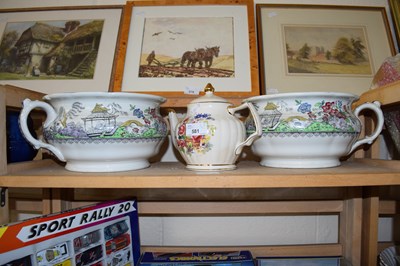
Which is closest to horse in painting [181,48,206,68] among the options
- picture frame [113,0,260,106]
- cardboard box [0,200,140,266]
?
picture frame [113,0,260,106]

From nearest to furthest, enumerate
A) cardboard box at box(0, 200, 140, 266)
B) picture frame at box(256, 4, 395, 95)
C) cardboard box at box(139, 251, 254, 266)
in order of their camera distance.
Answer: cardboard box at box(0, 200, 140, 266), cardboard box at box(139, 251, 254, 266), picture frame at box(256, 4, 395, 95)

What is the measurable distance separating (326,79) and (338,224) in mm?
424

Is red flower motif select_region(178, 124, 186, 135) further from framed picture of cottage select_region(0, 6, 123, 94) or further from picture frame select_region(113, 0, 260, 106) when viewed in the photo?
framed picture of cottage select_region(0, 6, 123, 94)

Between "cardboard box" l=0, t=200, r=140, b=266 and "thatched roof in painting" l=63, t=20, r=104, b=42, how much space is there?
0.47m

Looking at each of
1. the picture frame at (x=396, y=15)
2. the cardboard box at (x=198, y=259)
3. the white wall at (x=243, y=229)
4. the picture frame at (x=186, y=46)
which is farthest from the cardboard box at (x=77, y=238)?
the picture frame at (x=396, y=15)

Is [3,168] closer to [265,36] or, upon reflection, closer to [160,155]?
[160,155]

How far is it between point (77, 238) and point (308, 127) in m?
0.48

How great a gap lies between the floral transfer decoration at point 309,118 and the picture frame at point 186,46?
17cm

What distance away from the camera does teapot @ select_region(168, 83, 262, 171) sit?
0.52 meters

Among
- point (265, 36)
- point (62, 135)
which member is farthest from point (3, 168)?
point (265, 36)

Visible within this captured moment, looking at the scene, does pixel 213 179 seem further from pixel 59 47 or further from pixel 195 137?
pixel 59 47

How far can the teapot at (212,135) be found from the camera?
0.52 m

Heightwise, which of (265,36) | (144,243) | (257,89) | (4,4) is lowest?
(144,243)

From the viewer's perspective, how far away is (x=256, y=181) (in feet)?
1.55
